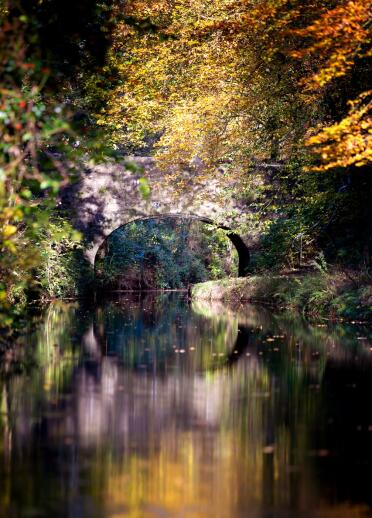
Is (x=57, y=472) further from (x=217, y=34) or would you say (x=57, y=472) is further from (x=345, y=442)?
(x=217, y=34)

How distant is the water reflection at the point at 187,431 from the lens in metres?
4.52

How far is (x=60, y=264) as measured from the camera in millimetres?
24141

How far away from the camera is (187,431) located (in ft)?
20.1

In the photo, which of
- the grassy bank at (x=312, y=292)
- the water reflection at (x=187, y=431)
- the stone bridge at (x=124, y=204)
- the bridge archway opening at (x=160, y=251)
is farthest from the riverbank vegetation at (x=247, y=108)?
the bridge archway opening at (x=160, y=251)

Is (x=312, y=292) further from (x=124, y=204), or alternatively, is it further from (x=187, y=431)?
(x=187, y=431)

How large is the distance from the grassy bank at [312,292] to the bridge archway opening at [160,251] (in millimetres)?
6901

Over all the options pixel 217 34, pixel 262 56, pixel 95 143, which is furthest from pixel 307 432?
pixel 217 34

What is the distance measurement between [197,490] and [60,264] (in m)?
19.8

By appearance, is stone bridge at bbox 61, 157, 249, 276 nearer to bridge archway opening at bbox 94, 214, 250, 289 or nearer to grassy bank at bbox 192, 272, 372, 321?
grassy bank at bbox 192, 272, 372, 321

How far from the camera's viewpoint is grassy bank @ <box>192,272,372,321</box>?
16.2 meters

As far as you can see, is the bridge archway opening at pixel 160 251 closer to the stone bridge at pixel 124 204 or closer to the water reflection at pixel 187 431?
the stone bridge at pixel 124 204

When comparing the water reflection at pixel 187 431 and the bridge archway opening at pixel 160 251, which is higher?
the bridge archway opening at pixel 160 251

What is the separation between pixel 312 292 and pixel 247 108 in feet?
14.5

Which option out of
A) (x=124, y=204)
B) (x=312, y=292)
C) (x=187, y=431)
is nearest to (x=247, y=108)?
(x=312, y=292)
